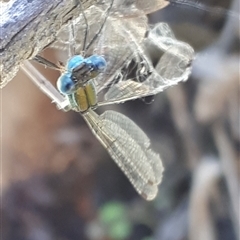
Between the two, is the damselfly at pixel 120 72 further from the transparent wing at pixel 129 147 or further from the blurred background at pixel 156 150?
the blurred background at pixel 156 150

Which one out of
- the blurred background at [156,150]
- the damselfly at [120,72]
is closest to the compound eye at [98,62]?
the damselfly at [120,72]

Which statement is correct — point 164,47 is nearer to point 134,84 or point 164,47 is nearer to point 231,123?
point 134,84

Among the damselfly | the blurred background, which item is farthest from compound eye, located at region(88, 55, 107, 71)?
the blurred background

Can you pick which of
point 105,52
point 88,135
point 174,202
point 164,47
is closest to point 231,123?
point 174,202

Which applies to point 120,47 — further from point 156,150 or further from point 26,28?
point 156,150

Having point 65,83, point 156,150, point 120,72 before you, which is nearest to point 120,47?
point 120,72

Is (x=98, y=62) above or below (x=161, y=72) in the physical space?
above

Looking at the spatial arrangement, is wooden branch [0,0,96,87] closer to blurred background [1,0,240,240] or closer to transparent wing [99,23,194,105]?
transparent wing [99,23,194,105]
